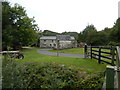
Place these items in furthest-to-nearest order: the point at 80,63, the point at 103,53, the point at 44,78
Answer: the point at 103,53 < the point at 80,63 < the point at 44,78

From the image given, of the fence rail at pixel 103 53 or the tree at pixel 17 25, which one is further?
the tree at pixel 17 25

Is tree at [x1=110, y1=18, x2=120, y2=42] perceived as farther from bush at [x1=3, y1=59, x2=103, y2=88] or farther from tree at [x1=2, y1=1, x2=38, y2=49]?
bush at [x1=3, y1=59, x2=103, y2=88]

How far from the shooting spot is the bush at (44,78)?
2.92 meters

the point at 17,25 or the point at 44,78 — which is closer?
the point at 44,78

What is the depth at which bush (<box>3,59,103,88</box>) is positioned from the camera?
2.92 meters

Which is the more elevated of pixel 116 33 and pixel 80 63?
pixel 116 33

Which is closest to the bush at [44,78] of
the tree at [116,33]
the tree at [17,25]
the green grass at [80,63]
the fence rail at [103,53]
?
the green grass at [80,63]

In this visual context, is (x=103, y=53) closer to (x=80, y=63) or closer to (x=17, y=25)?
(x=80, y=63)

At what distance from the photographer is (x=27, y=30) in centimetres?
2116

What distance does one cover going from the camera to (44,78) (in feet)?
12.8

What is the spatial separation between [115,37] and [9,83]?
26.1 metres

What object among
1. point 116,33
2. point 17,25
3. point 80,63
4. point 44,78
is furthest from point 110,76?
point 116,33

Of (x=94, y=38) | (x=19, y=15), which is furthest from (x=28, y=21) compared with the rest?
(x=94, y=38)

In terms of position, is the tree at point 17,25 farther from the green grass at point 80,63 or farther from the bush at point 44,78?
the bush at point 44,78
